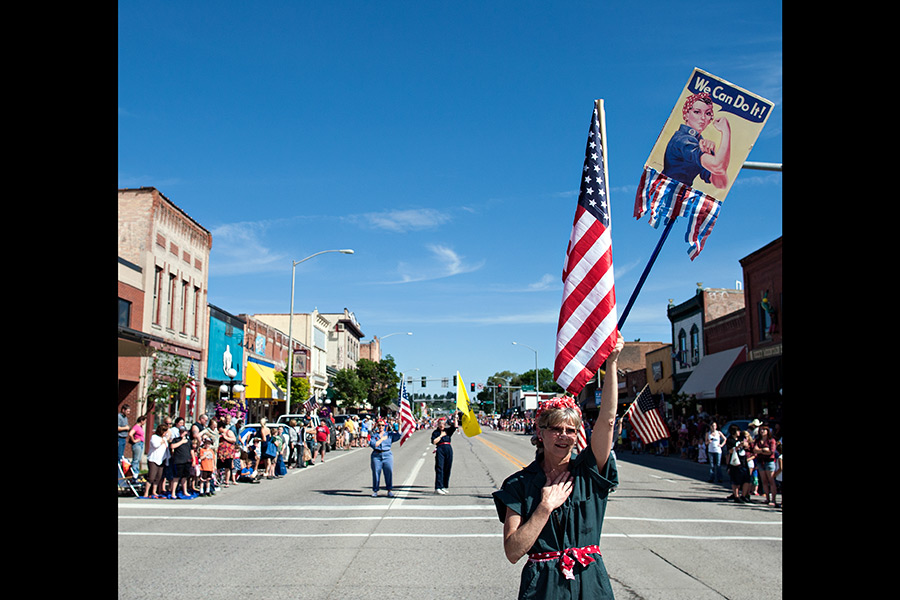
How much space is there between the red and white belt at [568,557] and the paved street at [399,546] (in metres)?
4.23

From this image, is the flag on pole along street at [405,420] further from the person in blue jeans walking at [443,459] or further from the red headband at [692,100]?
the red headband at [692,100]

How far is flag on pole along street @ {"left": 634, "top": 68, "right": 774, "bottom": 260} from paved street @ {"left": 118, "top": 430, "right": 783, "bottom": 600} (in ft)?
13.3

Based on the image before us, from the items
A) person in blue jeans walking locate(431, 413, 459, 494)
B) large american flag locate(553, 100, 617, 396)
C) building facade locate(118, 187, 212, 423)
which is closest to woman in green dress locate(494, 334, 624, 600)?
large american flag locate(553, 100, 617, 396)

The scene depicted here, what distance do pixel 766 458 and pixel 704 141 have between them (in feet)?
38.0

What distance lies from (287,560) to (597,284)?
642cm

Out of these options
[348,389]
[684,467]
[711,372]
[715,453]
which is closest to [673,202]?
[715,453]

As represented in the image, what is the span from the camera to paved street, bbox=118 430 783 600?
7859 mm

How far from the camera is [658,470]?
25.6 metres

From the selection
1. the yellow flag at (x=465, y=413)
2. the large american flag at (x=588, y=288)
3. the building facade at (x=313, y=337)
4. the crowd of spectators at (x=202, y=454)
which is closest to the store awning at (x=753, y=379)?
the yellow flag at (x=465, y=413)

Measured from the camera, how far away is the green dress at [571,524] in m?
3.47
